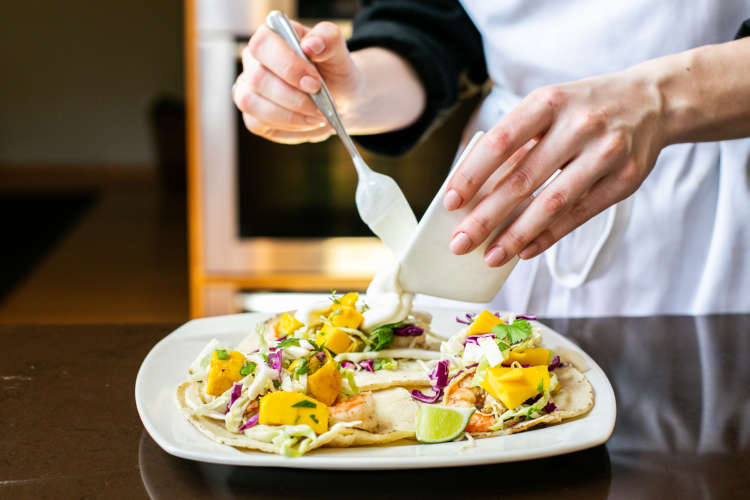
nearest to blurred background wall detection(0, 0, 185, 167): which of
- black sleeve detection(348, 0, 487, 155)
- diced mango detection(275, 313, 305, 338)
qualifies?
black sleeve detection(348, 0, 487, 155)

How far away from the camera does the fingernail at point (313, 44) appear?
39.4 inches

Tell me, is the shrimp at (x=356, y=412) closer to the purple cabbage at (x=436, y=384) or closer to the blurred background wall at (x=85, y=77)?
the purple cabbage at (x=436, y=384)

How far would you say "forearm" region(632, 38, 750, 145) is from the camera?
0.93 meters

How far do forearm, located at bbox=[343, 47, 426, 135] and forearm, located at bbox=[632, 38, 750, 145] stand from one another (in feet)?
1.55

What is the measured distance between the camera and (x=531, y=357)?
83 centimetres

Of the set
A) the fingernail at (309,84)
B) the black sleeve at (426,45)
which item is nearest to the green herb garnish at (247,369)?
the fingernail at (309,84)

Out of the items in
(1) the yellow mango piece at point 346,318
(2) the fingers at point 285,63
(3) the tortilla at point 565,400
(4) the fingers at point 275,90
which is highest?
(2) the fingers at point 285,63

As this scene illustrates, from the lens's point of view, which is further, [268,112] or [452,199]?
[268,112]

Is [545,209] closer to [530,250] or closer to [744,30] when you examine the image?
[530,250]

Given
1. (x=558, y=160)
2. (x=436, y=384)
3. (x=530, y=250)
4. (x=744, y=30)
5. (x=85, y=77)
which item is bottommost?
(x=85, y=77)

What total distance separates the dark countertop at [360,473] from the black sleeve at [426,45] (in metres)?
0.59

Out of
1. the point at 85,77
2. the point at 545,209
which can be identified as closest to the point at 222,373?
the point at 545,209

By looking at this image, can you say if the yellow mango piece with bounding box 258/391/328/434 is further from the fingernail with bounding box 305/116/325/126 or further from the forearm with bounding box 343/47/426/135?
the forearm with bounding box 343/47/426/135

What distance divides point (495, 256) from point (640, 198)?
559mm
